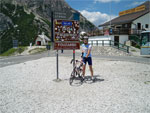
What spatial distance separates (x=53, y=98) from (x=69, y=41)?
3.34 m

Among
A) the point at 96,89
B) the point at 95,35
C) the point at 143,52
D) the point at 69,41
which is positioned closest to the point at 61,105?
the point at 96,89

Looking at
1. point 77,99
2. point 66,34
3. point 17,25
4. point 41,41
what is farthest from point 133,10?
point 17,25

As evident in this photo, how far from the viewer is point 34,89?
6.15m

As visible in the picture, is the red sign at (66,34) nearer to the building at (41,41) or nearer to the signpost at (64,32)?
the signpost at (64,32)

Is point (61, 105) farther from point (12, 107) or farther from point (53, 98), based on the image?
point (12, 107)

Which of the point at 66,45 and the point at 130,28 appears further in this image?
the point at 130,28

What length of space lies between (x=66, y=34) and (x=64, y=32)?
0.15m

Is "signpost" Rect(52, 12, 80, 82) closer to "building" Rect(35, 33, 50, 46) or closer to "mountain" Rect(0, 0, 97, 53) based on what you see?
"building" Rect(35, 33, 50, 46)

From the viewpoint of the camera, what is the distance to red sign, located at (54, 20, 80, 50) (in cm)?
718

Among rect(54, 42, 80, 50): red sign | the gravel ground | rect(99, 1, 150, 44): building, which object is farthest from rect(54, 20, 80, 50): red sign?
rect(99, 1, 150, 44): building

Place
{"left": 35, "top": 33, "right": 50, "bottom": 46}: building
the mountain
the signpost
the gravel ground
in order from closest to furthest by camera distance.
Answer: the gravel ground < the signpost < {"left": 35, "top": 33, "right": 50, "bottom": 46}: building < the mountain

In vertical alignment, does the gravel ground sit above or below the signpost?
below

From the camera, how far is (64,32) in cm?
728

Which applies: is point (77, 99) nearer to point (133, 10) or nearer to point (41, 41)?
point (133, 10)
